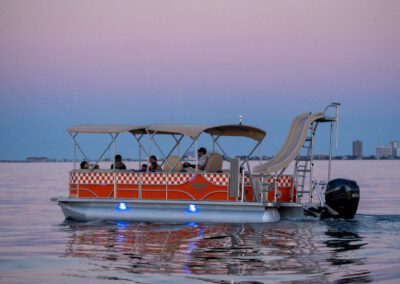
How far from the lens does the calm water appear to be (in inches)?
591

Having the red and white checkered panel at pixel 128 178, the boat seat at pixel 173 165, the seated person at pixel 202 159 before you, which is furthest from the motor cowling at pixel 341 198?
the red and white checkered panel at pixel 128 178

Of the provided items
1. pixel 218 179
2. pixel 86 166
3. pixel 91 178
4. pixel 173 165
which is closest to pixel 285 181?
pixel 218 179

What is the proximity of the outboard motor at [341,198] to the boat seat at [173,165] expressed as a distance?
450cm

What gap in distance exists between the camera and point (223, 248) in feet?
62.3

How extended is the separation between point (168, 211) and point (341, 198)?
5.14 m

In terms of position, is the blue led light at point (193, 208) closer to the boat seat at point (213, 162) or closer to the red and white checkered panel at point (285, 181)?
the boat seat at point (213, 162)

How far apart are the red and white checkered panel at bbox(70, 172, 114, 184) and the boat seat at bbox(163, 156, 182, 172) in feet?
5.45

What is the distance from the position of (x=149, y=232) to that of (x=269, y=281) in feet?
29.0

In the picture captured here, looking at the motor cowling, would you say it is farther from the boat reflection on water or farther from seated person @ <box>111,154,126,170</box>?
seated person @ <box>111,154,126,170</box>

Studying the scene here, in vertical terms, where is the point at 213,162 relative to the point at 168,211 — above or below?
above

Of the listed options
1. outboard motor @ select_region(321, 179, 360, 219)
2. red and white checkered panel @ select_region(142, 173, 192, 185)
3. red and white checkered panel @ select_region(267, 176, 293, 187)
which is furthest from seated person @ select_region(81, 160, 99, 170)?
outboard motor @ select_region(321, 179, 360, 219)

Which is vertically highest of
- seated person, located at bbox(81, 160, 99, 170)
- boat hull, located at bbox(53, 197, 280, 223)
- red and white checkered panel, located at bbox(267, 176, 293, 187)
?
seated person, located at bbox(81, 160, 99, 170)

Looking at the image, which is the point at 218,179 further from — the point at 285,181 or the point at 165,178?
the point at 285,181

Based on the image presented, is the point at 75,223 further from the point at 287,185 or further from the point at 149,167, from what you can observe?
the point at 287,185
